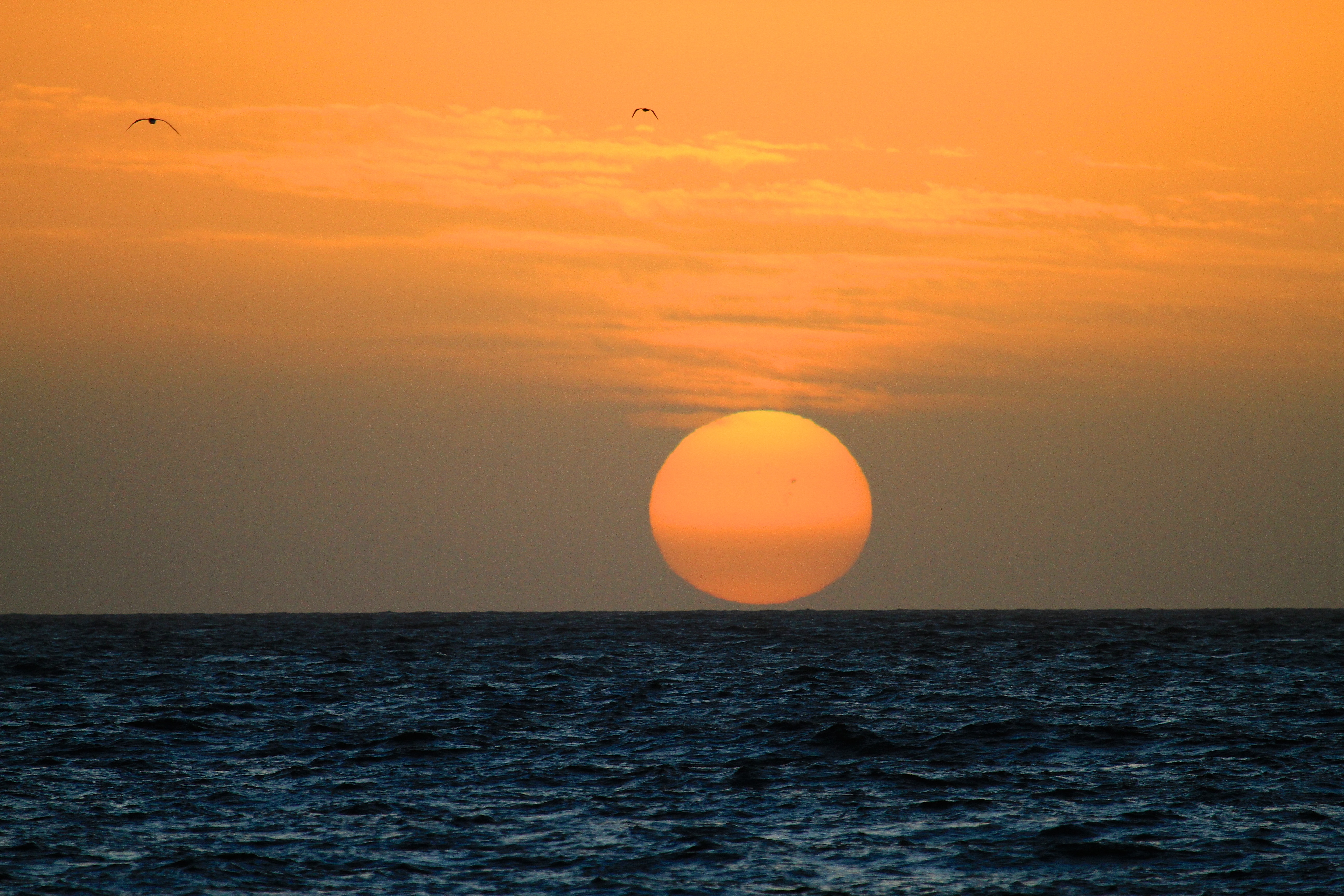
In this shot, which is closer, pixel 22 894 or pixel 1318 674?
pixel 22 894

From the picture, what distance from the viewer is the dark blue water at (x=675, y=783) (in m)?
22.4

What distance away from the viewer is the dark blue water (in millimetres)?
22359

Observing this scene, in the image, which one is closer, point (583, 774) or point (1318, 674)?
point (583, 774)

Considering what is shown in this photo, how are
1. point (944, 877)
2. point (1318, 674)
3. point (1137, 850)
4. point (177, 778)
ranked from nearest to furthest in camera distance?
point (944, 877) < point (1137, 850) < point (177, 778) < point (1318, 674)

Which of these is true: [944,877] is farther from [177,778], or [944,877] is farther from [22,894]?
[177,778]

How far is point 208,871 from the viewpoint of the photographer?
72.6 ft

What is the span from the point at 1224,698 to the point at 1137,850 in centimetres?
2803

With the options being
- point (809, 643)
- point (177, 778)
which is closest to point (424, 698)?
point (177, 778)

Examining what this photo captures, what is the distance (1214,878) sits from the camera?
2200 centimetres

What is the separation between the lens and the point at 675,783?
99.8ft

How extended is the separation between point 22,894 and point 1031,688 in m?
41.6

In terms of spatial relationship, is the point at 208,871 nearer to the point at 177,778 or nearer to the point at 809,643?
the point at 177,778

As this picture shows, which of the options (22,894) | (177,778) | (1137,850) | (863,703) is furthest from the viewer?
(863,703)

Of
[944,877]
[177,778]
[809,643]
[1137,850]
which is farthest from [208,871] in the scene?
[809,643]
